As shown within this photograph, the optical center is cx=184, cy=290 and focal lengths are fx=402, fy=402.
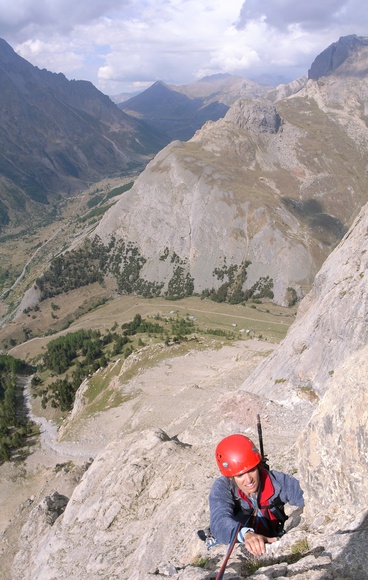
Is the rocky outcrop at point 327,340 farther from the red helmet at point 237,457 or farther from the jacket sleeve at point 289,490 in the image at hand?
the red helmet at point 237,457

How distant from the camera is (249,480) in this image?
1007cm

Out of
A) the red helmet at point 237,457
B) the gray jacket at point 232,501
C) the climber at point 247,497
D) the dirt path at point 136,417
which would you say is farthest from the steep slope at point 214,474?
the dirt path at point 136,417

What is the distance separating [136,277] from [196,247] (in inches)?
1202

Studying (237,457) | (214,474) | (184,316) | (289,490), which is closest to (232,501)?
(237,457)

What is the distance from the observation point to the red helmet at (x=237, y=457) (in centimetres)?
984

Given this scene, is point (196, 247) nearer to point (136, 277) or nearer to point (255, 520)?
point (136, 277)

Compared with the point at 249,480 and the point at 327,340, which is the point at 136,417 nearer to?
the point at 327,340

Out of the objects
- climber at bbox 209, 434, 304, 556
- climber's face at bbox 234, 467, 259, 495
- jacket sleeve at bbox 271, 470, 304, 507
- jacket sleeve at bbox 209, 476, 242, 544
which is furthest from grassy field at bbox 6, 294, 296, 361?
A: climber's face at bbox 234, 467, 259, 495

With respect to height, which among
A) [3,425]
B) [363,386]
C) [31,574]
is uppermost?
[363,386]

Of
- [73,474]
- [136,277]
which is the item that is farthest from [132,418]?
[136,277]

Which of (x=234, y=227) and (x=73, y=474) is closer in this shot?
(x=73, y=474)

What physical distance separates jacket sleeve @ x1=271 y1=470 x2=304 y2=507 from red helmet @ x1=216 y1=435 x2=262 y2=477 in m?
1.63

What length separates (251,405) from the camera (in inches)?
1193

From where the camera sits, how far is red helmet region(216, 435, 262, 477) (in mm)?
9844
